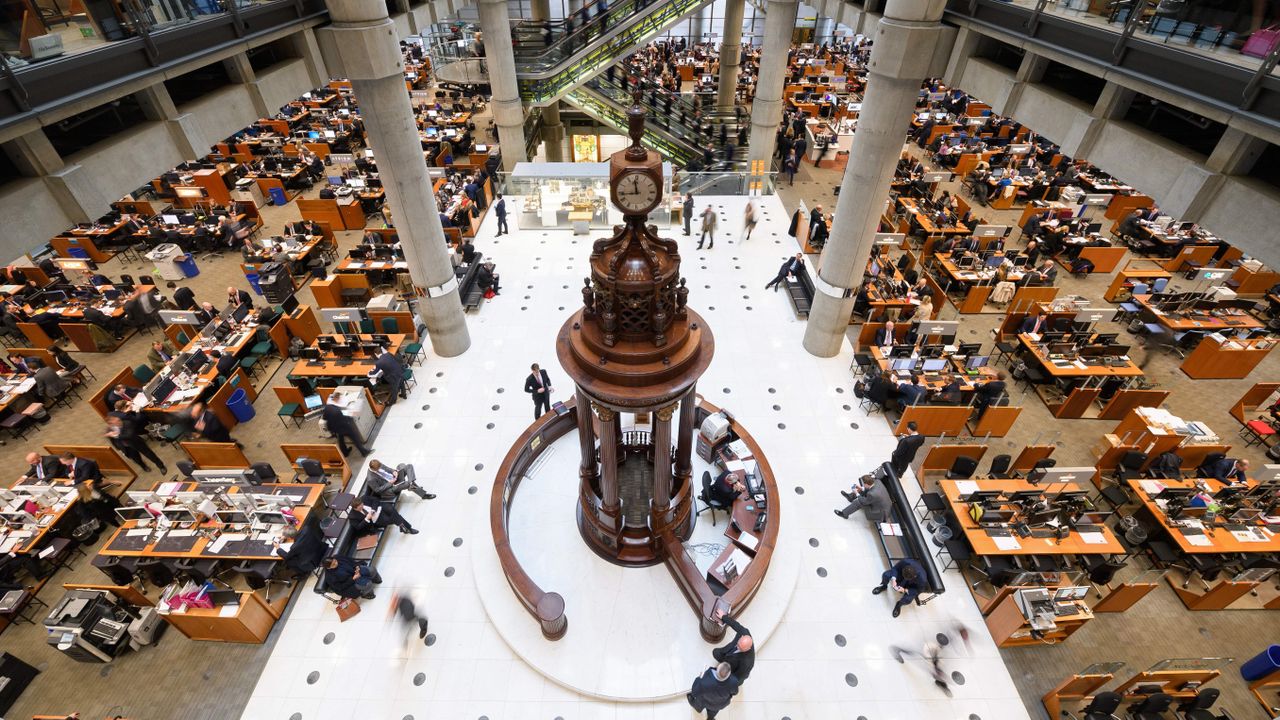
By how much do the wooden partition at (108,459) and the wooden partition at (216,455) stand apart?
3.65 feet

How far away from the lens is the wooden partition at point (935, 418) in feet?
31.1

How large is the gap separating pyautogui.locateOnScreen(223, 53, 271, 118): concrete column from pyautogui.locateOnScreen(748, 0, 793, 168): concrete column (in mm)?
12979

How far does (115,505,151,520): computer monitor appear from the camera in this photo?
7.87m

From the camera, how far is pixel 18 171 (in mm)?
5203

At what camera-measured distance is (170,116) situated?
21.9 feet

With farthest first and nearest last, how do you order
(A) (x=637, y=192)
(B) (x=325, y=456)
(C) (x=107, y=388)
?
(C) (x=107, y=388)
(B) (x=325, y=456)
(A) (x=637, y=192)

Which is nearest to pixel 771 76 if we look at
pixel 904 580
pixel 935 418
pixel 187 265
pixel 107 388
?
pixel 935 418

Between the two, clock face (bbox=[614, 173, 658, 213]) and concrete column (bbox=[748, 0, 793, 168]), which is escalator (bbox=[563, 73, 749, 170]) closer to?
concrete column (bbox=[748, 0, 793, 168])

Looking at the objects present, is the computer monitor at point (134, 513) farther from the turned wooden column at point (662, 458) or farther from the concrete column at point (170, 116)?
the turned wooden column at point (662, 458)

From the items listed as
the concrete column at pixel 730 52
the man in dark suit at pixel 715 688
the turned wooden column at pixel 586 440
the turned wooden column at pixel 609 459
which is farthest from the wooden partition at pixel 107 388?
the concrete column at pixel 730 52

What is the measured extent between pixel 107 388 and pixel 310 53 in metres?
7.45

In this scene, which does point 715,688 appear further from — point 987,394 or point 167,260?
point 167,260

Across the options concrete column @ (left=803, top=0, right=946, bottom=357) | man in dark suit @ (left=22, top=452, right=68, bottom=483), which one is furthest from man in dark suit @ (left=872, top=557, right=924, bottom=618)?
man in dark suit @ (left=22, top=452, right=68, bottom=483)

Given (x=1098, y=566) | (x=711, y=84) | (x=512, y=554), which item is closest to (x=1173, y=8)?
(x=1098, y=566)
